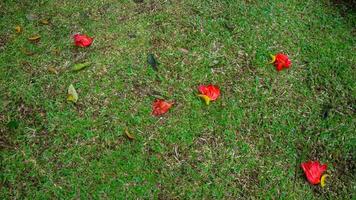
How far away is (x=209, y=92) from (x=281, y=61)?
28.9 inches

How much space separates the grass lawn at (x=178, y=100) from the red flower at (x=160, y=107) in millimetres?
54

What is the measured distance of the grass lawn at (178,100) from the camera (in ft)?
9.45

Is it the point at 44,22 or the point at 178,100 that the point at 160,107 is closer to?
the point at 178,100

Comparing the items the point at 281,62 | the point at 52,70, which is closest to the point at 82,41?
the point at 52,70

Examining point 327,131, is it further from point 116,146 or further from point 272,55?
point 116,146

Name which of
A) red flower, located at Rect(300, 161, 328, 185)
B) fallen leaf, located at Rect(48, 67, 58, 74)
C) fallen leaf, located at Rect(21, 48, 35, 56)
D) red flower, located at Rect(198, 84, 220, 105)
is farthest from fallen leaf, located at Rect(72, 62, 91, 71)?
red flower, located at Rect(300, 161, 328, 185)

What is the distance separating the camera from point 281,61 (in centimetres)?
345

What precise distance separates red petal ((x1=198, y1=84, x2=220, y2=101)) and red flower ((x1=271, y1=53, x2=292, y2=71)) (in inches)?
24.2

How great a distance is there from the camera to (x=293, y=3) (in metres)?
3.92

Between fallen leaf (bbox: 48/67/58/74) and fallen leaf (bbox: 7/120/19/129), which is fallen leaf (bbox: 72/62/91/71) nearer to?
fallen leaf (bbox: 48/67/58/74)

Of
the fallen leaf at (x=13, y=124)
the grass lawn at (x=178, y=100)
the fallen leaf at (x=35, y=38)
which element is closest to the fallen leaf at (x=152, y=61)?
the grass lawn at (x=178, y=100)

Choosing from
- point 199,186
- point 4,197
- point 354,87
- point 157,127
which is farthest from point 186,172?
point 354,87

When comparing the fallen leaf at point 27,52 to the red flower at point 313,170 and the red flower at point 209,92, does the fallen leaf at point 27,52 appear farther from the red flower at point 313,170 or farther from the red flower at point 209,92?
the red flower at point 313,170

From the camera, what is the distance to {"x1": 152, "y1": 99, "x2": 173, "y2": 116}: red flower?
10.3 ft
